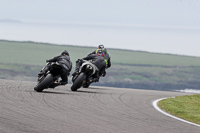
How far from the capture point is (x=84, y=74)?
72.7 feet

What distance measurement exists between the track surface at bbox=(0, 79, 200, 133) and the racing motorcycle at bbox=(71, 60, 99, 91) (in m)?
3.43

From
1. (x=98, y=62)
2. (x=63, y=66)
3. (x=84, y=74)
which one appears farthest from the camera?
(x=98, y=62)

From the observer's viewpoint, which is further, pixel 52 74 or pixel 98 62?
pixel 98 62

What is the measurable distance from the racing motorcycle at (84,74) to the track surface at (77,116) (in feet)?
11.3

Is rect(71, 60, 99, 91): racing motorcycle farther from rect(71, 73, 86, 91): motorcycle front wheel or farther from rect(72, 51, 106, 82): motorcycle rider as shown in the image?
rect(72, 51, 106, 82): motorcycle rider

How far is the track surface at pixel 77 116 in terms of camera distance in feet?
38.3

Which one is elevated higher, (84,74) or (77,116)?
(84,74)

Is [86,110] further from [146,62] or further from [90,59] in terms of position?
[146,62]

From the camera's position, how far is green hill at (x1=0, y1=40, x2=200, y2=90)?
426 feet

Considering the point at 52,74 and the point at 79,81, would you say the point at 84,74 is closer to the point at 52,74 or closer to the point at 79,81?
the point at 79,81

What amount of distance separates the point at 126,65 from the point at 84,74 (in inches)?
5243

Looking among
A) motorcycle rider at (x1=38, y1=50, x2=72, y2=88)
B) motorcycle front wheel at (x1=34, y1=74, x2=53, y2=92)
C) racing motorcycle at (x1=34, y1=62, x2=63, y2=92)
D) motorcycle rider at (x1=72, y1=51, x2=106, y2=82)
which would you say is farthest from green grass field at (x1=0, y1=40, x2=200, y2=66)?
motorcycle front wheel at (x1=34, y1=74, x2=53, y2=92)

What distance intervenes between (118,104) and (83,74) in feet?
15.5

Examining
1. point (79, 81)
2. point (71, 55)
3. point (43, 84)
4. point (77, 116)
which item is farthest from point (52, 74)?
point (71, 55)
